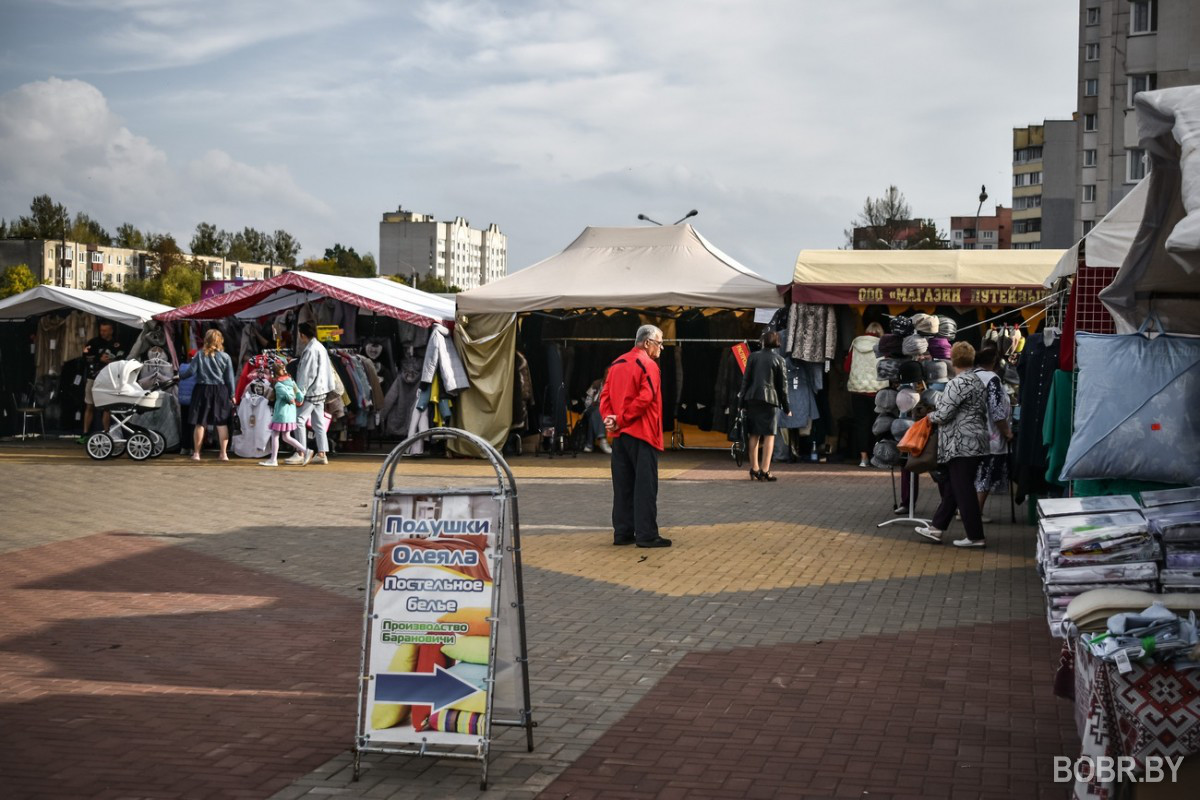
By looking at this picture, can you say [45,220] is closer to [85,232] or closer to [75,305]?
[85,232]

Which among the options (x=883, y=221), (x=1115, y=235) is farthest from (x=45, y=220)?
(x=1115, y=235)

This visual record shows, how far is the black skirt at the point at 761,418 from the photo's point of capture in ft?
55.7

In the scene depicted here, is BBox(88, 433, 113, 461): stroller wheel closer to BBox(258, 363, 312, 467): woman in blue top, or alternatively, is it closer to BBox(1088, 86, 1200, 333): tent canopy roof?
BBox(258, 363, 312, 467): woman in blue top

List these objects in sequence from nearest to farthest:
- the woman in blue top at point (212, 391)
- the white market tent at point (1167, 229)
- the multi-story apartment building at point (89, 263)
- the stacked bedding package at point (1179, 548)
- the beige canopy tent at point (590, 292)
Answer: the white market tent at point (1167, 229) → the stacked bedding package at point (1179, 548) → the woman in blue top at point (212, 391) → the beige canopy tent at point (590, 292) → the multi-story apartment building at point (89, 263)

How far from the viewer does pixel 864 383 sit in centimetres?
1919

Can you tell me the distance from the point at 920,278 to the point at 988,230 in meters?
132

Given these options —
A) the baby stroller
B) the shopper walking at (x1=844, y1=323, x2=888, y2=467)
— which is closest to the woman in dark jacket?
the shopper walking at (x1=844, y1=323, x2=888, y2=467)

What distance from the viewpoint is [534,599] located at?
9.19 m

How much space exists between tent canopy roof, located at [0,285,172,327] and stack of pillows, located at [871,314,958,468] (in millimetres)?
15068

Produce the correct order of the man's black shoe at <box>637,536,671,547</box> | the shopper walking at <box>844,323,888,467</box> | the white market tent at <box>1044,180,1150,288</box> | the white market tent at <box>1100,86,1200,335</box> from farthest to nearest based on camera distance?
the shopper walking at <box>844,323,888,467</box>
the man's black shoe at <box>637,536,671,547</box>
the white market tent at <box>1044,180,1150,288</box>
the white market tent at <box>1100,86,1200,335</box>

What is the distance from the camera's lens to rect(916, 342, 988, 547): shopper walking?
11.2m

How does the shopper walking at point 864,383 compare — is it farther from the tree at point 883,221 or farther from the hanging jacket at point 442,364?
the tree at point 883,221

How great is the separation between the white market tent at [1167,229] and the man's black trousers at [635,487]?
14.5 feet

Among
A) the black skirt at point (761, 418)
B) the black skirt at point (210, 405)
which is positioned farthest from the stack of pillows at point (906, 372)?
the black skirt at point (210, 405)
